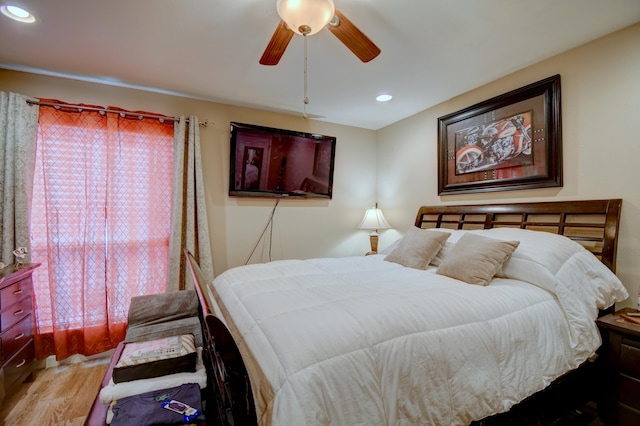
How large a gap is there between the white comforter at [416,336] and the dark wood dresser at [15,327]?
1.44 m

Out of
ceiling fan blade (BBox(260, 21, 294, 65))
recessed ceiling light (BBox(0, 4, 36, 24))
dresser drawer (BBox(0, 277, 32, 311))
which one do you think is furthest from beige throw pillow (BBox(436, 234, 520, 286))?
recessed ceiling light (BBox(0, 4, 36, 24))

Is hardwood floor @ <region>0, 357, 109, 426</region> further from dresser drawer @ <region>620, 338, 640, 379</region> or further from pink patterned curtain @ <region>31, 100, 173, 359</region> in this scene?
dresser drawer @ <region>620, 338, 640, 379</region>

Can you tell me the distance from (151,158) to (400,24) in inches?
98.3

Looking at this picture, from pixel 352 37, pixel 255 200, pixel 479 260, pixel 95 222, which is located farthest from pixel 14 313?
pixel 479 260

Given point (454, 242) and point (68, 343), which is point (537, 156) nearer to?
point (454, 242)

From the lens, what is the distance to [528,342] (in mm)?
1414

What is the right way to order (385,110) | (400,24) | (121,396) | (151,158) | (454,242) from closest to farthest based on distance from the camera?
(121,396), (400,24), (454,242), (151,158), (385,110)

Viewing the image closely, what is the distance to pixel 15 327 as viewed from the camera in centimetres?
203

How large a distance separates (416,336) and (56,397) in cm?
266

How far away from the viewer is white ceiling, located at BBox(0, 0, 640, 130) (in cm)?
167

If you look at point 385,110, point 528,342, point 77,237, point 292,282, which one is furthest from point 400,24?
point 77,237

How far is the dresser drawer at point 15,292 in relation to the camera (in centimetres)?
187

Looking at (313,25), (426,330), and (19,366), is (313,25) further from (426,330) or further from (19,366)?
(19,366)

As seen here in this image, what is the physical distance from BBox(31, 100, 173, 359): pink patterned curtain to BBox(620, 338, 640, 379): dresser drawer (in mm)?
3496
